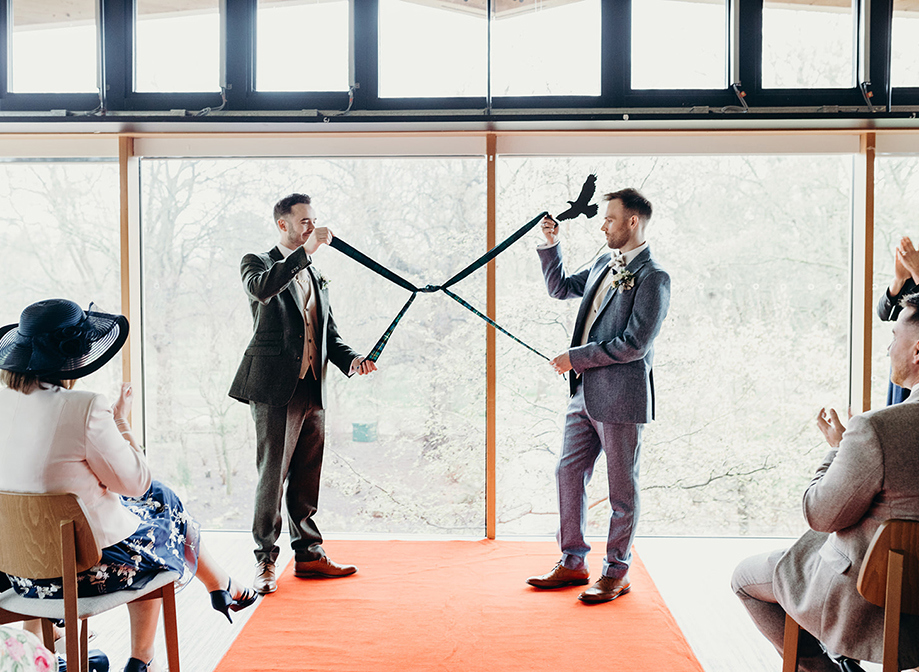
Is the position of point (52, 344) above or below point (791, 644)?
above

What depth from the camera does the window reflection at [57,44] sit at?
12.5 feet

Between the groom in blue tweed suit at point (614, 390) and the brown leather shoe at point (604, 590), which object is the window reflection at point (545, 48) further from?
the brown leather shoe at point (604, 590)

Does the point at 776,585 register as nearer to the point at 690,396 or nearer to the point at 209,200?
the point at 690,396

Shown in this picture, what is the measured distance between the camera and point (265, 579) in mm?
3184

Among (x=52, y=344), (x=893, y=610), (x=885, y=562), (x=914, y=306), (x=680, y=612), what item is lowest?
(x=680, y=612)

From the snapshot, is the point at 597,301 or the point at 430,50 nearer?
the point at 597,301

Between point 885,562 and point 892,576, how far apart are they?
35 millimetres

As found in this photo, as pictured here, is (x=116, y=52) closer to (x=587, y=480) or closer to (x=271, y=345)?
(x=271, y=345)

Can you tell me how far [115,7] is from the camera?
12.4ft

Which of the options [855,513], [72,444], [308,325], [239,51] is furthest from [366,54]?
[855,513]

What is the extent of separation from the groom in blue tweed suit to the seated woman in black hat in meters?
1.77

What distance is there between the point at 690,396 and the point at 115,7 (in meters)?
3.83

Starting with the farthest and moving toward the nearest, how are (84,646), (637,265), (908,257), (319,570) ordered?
1. (319,570)
2. (637,265)
3. (908,257)
4. (84,646)

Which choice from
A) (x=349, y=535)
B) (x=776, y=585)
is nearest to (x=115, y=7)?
(x=349, y=535)
